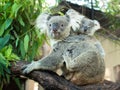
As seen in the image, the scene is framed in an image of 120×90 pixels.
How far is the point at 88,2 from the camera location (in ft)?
13.6

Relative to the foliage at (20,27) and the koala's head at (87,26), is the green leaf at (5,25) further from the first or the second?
the koala's head at (87,26)

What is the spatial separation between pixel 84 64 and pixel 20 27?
970 millimetres

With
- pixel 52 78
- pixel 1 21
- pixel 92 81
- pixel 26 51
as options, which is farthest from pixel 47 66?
pixel 1 21

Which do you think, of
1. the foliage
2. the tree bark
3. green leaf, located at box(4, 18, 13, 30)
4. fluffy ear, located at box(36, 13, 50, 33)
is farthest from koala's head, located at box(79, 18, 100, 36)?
green leaf, located at box(4, 18, 13, 30)

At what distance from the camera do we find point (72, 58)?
265cm

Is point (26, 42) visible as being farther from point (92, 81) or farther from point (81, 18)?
point (92, 81)

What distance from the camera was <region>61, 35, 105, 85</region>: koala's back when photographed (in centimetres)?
259

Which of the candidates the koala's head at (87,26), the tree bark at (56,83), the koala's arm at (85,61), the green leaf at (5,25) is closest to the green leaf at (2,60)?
the tree bark at (56,83)

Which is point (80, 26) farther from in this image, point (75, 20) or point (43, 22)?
point (43, 22)

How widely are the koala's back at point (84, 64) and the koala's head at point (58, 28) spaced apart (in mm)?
155

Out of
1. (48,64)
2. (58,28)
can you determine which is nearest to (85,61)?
(48,64)

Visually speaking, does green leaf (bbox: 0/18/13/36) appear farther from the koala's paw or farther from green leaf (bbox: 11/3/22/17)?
the koala's paw

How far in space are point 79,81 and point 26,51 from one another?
727mm

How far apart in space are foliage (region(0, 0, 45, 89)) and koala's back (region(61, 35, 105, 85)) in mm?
551
